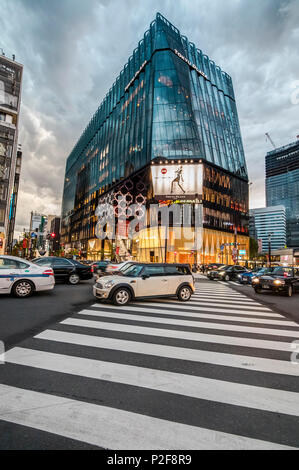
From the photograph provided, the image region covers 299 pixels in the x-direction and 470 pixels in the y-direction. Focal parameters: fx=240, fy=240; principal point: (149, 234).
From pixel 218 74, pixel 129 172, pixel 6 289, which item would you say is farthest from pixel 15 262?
pixel 218 74

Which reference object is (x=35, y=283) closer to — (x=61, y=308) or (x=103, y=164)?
(x=61, y=308)

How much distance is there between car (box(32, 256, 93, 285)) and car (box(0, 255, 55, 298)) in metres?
4.93

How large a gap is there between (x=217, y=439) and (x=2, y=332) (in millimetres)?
4889

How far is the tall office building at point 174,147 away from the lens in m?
49.4

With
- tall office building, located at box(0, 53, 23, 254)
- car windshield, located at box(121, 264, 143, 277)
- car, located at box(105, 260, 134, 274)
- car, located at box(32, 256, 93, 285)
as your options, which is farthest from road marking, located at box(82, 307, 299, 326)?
tall office building, located at box(0, 53, 23, 254)

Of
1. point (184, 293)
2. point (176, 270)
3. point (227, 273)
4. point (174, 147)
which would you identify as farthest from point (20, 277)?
point (174, 147)

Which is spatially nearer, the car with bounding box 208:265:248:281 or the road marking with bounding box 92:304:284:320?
the road marking with bounding box 92:304:284:320

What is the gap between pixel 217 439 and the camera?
87.0 inches

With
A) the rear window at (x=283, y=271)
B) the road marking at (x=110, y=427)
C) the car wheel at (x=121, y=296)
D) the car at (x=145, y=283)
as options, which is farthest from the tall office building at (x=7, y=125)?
the road marking at (x=110, y=427)

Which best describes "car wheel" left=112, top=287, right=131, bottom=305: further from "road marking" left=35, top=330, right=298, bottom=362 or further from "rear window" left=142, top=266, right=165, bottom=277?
"road marking" left=35, top=330, right=298, bottom=362

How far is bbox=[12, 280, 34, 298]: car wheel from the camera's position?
9325 mm

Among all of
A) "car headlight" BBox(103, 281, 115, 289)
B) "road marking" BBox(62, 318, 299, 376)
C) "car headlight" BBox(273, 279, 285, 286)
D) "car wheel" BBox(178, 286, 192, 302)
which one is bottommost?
"road marking" BBox(62, 318, 299, 376)

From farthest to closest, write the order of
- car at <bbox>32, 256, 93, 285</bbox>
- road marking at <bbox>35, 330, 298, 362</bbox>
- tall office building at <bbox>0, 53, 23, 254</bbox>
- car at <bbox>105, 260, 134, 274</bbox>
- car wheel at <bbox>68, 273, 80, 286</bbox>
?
tall office building at <bbox>0, 53, 23, 254</bbox> < car wheel at <bbox>68, 273, 80, 286</bbox> < car at <bbox>32, 256, 93, 285</bbox> < car at <bbox>105, 260, 134, 274</bbox> < road marking at <bbox>35, 330, 298, 362</bbox>

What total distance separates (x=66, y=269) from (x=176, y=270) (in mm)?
8407
